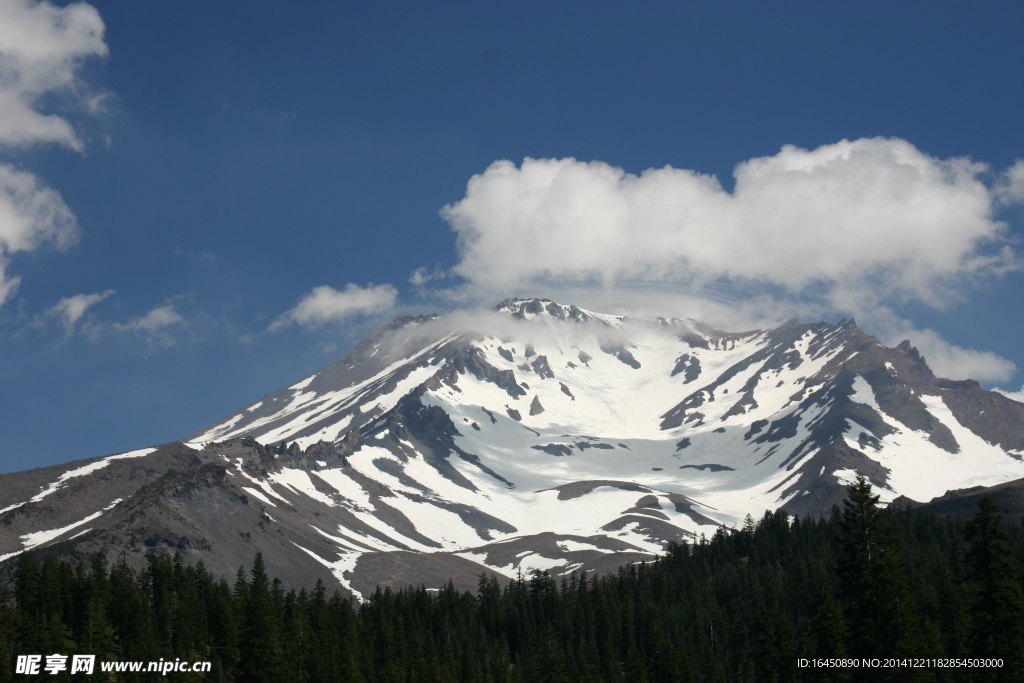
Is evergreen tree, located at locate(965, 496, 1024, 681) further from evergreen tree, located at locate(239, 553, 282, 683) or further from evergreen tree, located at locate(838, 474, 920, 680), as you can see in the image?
evergreen tree, located at locate(239, 553, 282, 683)

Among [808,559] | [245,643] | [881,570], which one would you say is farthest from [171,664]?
[808,559]

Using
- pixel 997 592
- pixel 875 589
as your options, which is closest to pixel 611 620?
pixel 997 592

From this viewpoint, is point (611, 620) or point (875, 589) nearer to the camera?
point (875, 589)

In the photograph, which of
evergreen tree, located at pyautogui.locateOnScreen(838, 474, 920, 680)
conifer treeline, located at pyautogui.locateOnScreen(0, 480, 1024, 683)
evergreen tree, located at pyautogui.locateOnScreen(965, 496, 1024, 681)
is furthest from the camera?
conifer treeline, located at pyautogui.locateOnScreen(0, 480, 1024, 683)

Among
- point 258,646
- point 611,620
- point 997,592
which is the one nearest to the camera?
point 997,592

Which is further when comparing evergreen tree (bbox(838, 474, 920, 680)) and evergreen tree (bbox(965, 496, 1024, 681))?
evergreen tree (bbox(965, 496, 1024, 681))

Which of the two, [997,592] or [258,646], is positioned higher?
[258,646]

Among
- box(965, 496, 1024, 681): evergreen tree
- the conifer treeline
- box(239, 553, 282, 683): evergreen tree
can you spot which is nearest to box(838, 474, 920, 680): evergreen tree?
the conifer treeline

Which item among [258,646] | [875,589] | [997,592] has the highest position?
[258,646]

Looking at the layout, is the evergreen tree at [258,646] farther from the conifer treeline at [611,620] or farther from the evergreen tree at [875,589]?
the evergreen tree at [875,589]

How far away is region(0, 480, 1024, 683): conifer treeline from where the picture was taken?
51.3 meters

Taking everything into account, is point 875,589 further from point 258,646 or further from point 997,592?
point 258,646

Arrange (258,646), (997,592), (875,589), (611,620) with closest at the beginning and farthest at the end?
1. (875,589)
2. (997,592)
3. (258,646)
4. (611,620)

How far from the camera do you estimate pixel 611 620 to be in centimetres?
14262
